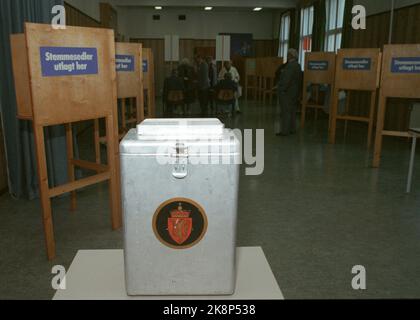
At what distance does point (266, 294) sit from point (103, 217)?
2.57m

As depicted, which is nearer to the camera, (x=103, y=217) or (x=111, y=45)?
(x=111, y=45)

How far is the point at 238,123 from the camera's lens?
8867 mm

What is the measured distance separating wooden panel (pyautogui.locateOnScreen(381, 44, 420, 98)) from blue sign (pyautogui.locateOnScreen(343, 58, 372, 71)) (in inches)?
48.5

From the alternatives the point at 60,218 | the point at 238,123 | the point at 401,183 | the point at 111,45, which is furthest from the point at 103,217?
the point at 238,123

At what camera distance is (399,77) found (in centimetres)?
469

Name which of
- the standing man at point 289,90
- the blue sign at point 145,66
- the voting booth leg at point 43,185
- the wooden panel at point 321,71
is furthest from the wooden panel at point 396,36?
the voting booth leg at point 43,185

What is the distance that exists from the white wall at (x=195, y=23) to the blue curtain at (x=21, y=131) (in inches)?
519

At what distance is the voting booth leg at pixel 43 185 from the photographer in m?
2.43

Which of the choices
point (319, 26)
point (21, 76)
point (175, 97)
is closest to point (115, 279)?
point (21, 76)

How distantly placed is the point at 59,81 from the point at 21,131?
158 centimetres

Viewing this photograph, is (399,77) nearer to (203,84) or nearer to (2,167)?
(2,167)

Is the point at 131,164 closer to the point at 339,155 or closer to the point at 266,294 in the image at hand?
the point at 266,294

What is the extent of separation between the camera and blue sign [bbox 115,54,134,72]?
422cm

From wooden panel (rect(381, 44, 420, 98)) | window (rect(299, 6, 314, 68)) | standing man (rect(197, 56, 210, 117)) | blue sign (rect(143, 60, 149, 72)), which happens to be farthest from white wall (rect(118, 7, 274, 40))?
wooden panel (rect(381, 44, 420, 98))
